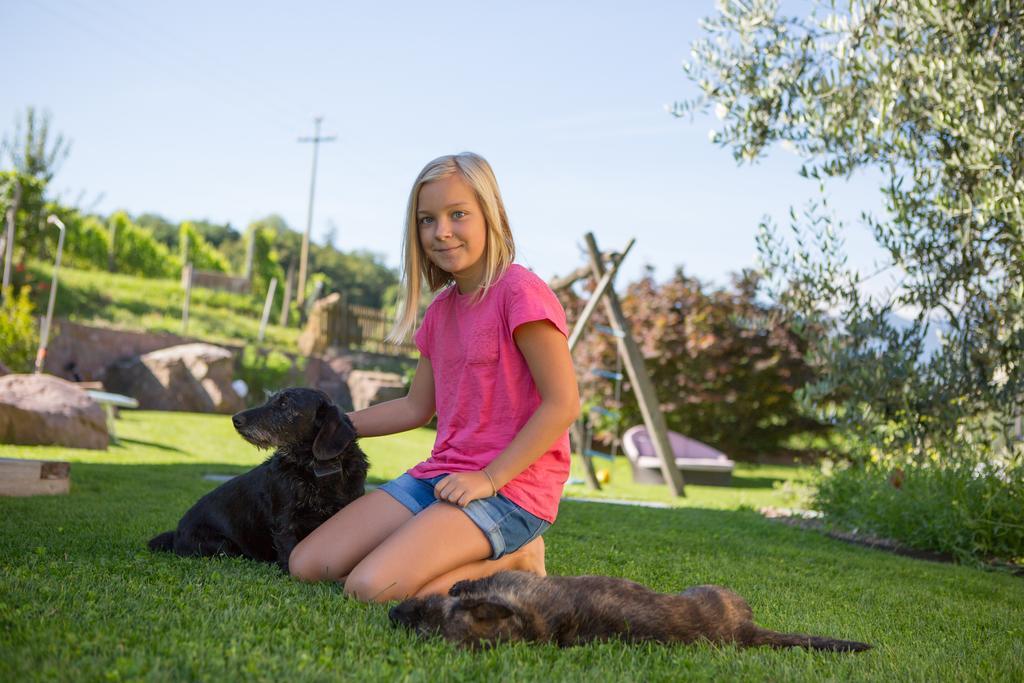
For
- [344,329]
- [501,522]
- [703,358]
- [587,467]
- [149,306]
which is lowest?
[587,467]

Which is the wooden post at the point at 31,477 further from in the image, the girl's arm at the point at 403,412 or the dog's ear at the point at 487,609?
the dog's ear at the point at 487,609

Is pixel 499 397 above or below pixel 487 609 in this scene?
above

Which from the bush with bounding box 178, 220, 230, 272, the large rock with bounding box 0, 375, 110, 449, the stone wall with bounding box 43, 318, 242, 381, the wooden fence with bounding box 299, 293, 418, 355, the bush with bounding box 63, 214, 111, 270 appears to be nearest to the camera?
the large rock with bounding box 0, 375, 110, 449

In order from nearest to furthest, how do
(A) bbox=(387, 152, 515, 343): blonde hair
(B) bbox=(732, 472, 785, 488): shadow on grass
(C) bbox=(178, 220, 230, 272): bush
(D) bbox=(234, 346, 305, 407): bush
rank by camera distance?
(A) bbox=(387, 152, 515, 343): blonde hair → (B) bbox=(732, 472, 785, 488): shadow on grass → (D) bbox=(234, 346, 305, 407): bush → (C) bbox=(178, 220, 230, 272): bush

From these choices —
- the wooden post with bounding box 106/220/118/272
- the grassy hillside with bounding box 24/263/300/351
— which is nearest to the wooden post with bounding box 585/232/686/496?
the grassy hillside with bounding box 24/263/300/351

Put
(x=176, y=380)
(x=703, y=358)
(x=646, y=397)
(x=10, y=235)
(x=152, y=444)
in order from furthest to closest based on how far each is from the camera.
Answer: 1. (x=703, y=358)
2. (x=176, y=380)
3. (x=10, y=235)
4. (x=152, y=444)
5. (x=646, y=397)

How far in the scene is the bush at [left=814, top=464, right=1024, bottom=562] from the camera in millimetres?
5641

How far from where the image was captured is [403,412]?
3.90 meters

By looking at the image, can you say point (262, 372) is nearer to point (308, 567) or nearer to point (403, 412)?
point (403, 412)

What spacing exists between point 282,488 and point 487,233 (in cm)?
138

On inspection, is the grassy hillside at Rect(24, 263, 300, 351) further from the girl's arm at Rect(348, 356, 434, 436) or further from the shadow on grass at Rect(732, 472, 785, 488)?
the girl's arm at Rect(348, 356, 434, 436)

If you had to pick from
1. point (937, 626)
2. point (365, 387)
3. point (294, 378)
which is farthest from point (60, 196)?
point (937, 626)

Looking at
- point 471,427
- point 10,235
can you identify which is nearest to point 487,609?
point 471,427

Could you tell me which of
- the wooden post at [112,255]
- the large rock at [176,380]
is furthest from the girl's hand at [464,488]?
the wooden post at [112,255]
